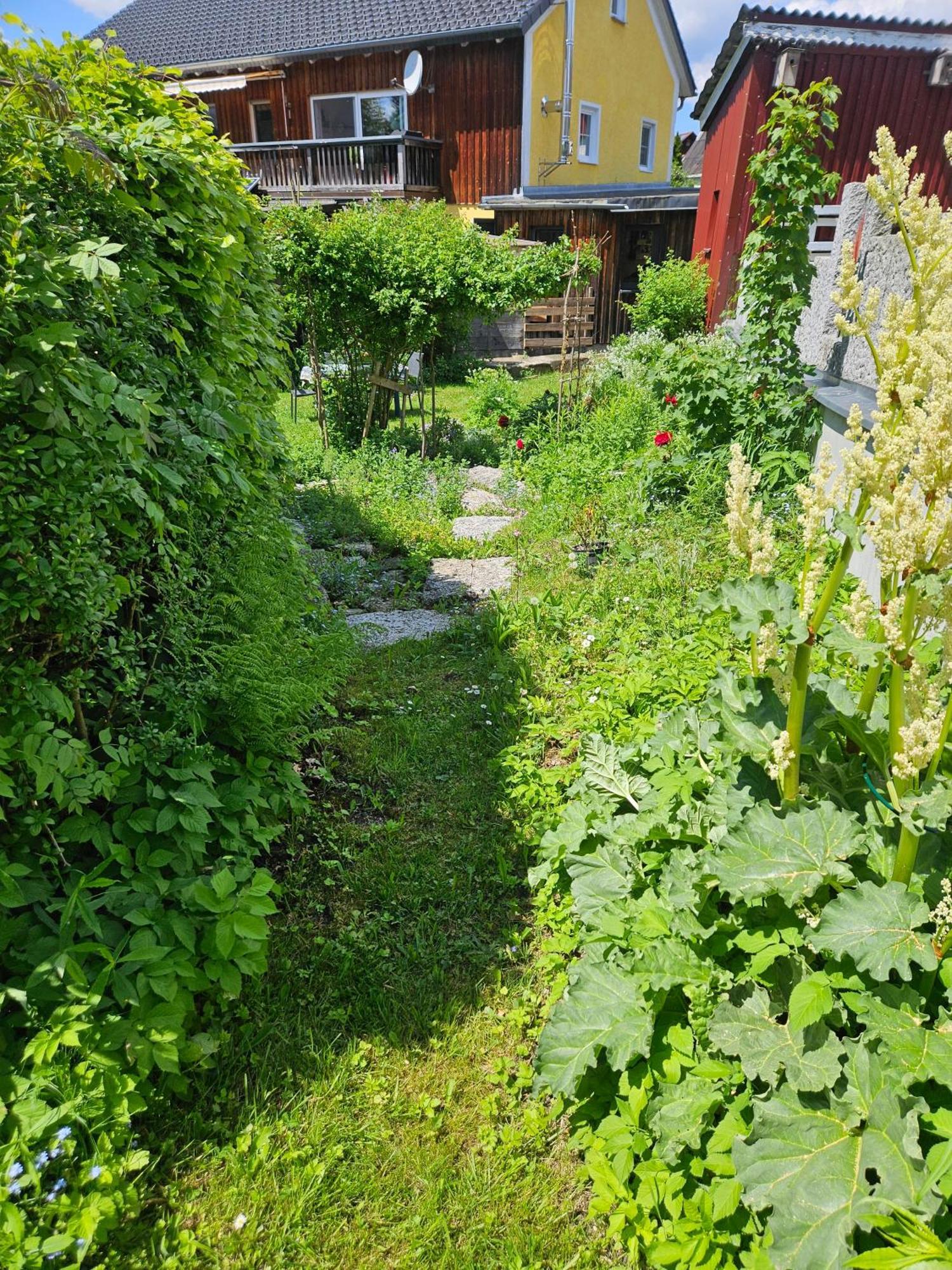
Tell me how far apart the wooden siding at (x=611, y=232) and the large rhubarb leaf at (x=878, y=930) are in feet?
64.0

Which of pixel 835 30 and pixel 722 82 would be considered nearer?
pixel 835 30

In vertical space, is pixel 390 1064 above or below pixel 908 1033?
below

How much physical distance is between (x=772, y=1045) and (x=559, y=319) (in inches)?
466

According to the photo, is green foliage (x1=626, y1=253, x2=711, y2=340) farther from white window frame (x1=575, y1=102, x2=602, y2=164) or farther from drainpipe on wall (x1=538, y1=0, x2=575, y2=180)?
white window frame (x1=575, y1=102, x2=602, y2=164)

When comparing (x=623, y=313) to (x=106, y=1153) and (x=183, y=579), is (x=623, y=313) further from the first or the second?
(x=106, y=1153)

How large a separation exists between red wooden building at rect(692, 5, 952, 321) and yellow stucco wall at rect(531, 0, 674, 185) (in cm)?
655

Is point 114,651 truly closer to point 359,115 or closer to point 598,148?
point 359,115

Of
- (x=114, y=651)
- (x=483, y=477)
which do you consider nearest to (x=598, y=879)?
(x=114, y=651)

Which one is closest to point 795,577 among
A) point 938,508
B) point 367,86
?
point 938,508

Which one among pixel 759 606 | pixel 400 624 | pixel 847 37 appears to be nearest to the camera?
pixel 759 606

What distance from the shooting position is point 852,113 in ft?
42.9

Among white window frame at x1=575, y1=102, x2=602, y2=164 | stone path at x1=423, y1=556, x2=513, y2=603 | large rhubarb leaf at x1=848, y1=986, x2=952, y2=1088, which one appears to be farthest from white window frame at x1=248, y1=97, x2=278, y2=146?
large rhubarb leaf at x1=848, y1=986, x2=952, y2=1088

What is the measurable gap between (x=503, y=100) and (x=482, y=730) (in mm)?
20005

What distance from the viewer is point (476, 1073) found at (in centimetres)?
262
